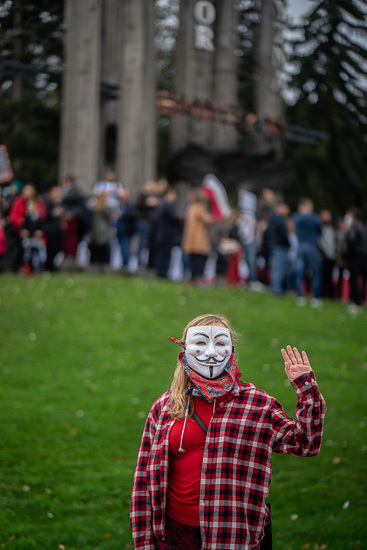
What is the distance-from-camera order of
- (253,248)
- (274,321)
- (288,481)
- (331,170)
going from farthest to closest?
(331,170) < (253,248) < (274,321) < (288,481)

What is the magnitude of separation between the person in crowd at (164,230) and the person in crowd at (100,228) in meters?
1.13

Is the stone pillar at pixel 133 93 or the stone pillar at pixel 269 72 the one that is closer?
the stone pillar at pixel 133 93

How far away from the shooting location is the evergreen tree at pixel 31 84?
14203mm

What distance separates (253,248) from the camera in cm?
Result: 1788

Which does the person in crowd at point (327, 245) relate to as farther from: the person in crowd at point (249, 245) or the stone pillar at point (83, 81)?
the stone pillar at point (83, 81)

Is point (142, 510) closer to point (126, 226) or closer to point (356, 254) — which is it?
point (356, 254)

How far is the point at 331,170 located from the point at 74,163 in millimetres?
13467

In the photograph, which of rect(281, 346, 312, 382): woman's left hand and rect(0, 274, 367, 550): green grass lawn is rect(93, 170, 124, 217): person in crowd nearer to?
rect(0, 274, 367, 550): green grass lawn

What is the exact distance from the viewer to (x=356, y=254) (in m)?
16.0

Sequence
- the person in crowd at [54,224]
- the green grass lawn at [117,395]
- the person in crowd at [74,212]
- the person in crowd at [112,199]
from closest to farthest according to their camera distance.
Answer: the green grass lawn at [117,395]
the person in crowd at [54,224]
the person in crowd at [74,212]
the person in crowd at [112,199]

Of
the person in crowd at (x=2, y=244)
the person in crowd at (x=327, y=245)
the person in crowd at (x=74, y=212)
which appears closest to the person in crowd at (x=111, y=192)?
the person in crowd at (x=74, y=212)

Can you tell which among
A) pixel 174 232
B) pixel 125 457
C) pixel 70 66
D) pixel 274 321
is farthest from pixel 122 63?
pixel 125 457

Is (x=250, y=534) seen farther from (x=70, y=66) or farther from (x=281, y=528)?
(x=70, y=66)

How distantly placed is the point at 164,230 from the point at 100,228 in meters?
1.45
